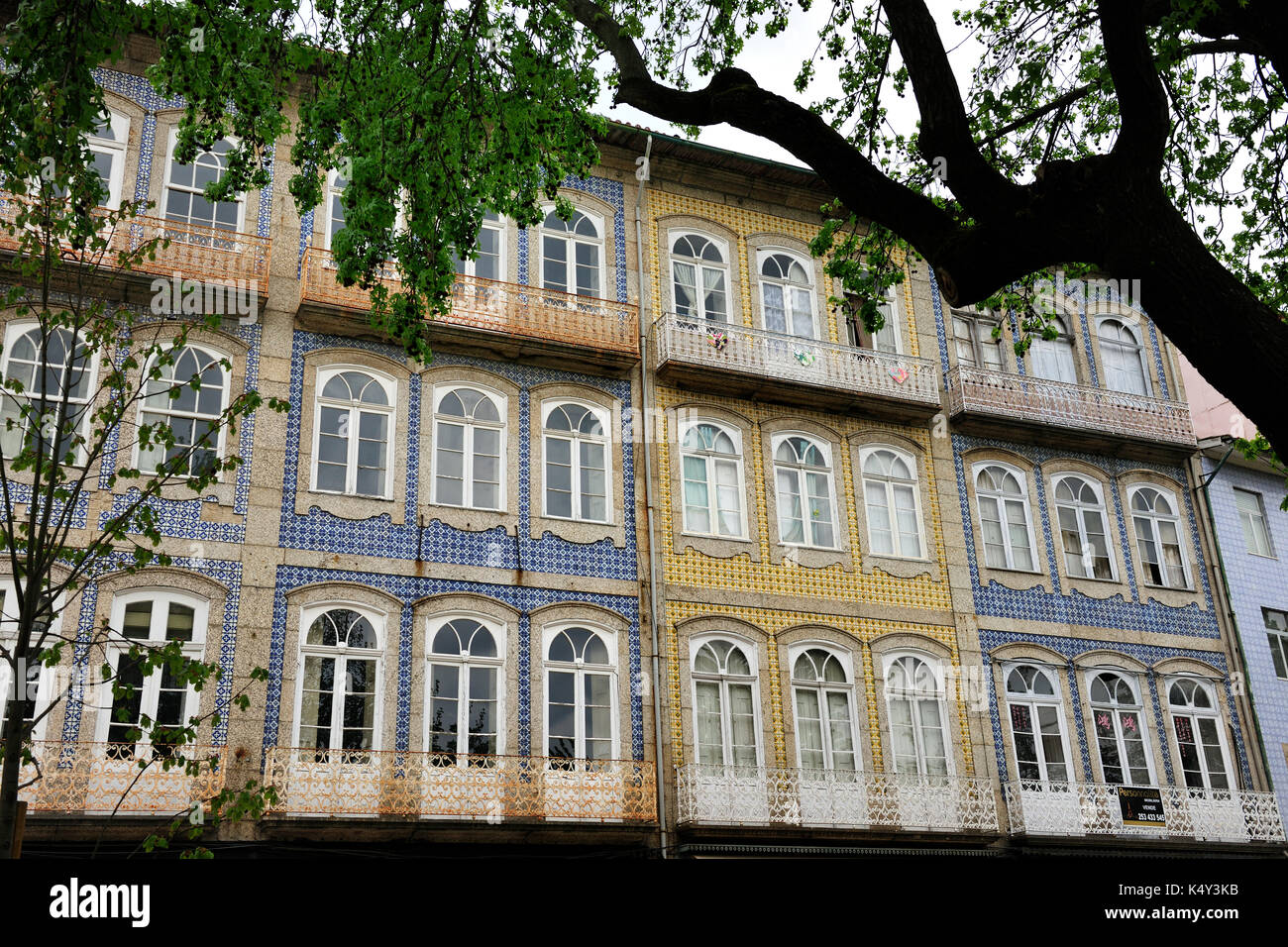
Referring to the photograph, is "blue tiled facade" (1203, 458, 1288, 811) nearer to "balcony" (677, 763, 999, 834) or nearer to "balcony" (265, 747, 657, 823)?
"balcony" (677, 763, 999, 834)

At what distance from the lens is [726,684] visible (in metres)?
18.3

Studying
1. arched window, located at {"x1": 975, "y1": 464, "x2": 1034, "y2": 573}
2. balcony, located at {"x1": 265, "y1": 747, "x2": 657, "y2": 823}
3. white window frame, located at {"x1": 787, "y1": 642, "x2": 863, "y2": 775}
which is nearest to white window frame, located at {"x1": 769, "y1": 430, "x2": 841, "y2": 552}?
white window frame, located at {"x1": 787, "y1": 642, "x2": 863, "y2": 775}

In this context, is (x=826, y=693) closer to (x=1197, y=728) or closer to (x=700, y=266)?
(x=1197, y=728)

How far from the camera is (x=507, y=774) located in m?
16.2

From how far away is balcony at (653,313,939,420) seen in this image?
767 inches

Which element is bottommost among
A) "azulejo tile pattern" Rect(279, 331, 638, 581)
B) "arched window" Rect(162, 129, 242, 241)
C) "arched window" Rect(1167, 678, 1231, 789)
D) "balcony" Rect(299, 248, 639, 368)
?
"arched window" Rect(1167, 678, 1231, 789)

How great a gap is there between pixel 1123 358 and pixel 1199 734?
713 cm

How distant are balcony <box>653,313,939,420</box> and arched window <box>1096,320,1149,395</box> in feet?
14.7

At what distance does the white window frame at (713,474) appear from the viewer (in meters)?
19.0

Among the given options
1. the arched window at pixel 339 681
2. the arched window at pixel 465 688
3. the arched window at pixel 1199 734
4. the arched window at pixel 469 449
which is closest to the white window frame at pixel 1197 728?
the arched window at pixel 1199 734

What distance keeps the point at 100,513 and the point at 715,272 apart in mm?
10240

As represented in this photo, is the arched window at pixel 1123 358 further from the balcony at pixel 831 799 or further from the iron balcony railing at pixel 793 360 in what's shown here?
the balcony at pixel 831 799

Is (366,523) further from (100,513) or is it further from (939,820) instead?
(939,820)

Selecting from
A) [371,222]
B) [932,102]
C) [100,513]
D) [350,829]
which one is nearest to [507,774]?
[350,829]
